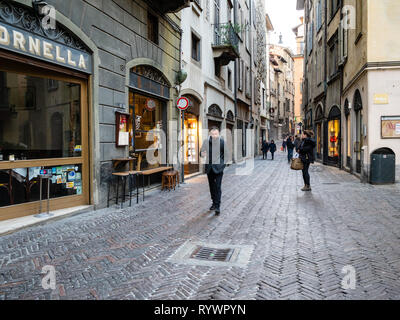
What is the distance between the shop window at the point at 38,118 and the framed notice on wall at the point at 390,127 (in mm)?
9598

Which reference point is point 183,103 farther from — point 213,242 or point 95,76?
point 213,242

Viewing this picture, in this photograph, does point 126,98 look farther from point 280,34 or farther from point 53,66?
point 280,34

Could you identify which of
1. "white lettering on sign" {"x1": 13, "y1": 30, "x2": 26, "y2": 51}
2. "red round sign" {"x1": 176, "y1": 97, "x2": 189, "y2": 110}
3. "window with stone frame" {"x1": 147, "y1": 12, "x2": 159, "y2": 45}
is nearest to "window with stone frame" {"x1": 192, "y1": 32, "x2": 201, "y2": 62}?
"red round sign" {"x1": 176, "y1": 97, "x2": 189, "y2": 110}

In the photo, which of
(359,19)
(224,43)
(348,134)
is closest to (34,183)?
(359,19)

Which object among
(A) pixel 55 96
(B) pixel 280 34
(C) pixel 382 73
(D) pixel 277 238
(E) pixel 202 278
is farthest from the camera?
(B) pixel 280 34

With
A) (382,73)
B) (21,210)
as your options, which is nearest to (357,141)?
(382,73)

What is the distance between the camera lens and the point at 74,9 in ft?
21.5

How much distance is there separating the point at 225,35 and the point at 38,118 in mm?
13813

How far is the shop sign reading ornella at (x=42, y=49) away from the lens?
17.2 ft

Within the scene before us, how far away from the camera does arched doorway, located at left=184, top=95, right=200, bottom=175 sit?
14575 millimetres

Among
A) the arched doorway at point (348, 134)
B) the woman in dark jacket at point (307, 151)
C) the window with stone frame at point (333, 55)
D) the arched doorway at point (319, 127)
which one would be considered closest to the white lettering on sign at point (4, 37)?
the woman in dark jacket at point (307, 151)

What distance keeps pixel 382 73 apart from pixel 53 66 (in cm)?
1012

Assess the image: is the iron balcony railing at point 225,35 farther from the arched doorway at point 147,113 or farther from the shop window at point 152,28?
the arched doorway at point 147,113

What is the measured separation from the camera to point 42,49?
590 centimetres
